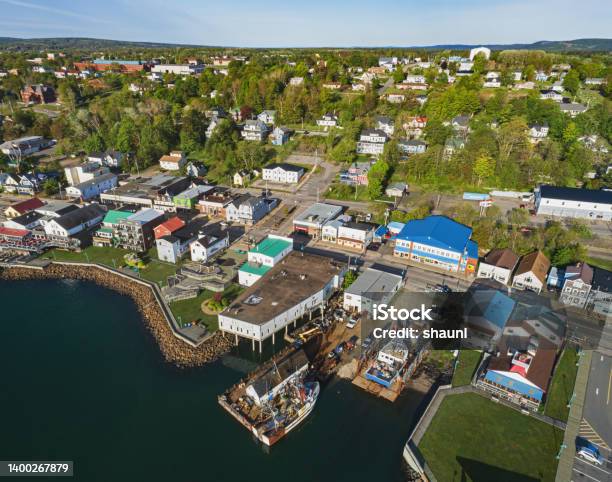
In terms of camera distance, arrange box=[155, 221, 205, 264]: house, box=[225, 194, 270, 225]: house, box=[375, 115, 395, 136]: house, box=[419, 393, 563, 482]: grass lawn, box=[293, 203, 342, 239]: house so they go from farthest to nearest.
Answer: box=[375, 115, 395, 136]: house
box=[225, 194, 270, 225]: house
box=[293, 203, 342, 239]: house
box=[155, 221, 205, 264]: house
box=[419, 393, 563, 482]: grass lawn

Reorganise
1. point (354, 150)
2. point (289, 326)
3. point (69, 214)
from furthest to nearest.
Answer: point (354, 150), point (69, 214), point (289, 326)

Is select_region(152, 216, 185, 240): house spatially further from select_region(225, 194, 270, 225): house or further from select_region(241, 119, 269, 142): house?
select_region(241, 119, 269, 142): house

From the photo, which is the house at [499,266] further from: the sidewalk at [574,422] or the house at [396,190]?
the house at [396,190]

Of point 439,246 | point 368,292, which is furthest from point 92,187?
point 439,246

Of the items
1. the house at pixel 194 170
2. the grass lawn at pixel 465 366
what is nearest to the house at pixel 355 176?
the house at pixel 194 170

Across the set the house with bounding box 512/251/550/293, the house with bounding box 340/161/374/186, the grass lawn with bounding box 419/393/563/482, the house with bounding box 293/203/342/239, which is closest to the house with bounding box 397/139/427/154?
the house with bounding box 340/161/374/186

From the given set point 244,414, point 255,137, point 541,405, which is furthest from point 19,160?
point 541,405

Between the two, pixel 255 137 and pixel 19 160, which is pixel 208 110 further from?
pixel 19 160

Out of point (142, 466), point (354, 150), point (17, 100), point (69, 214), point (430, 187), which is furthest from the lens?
point (17, 100)
